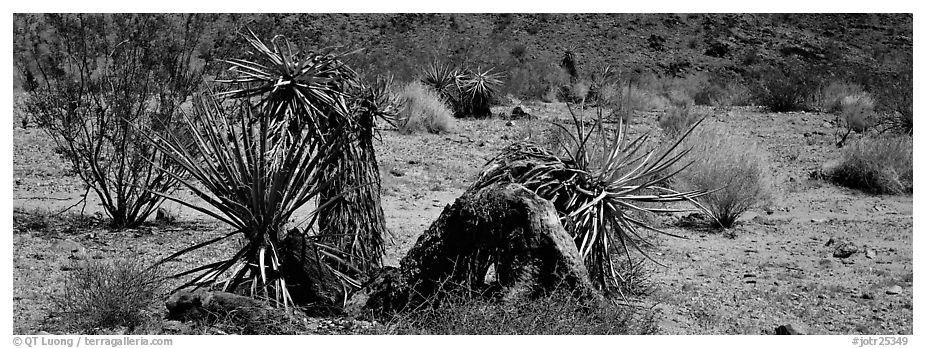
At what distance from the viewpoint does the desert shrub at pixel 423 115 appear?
18250 mm

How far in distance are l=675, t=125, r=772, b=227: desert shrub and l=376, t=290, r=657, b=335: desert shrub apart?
4.99m

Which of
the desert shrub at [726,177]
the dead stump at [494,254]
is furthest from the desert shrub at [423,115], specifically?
the dead stump at [494,254]

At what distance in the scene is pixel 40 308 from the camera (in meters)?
6.88

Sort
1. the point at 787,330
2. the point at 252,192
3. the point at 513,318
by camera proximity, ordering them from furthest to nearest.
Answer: the point at 787,330 < the point at 252,192 < the point at 513,318

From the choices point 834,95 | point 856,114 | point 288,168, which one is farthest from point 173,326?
point 834,95

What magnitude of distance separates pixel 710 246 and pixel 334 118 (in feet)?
16.8

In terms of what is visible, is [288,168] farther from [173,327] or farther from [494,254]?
[494,254]

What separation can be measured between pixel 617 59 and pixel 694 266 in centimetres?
2922

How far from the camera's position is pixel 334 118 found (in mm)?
7238

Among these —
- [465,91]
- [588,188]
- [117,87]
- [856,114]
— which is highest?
[117,87]

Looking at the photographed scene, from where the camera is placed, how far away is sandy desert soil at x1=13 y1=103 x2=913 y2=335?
24.6 feet

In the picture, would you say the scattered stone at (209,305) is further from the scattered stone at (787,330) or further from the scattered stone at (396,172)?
the scattered stone at (396,172)

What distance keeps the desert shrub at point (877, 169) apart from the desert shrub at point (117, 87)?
10146mm

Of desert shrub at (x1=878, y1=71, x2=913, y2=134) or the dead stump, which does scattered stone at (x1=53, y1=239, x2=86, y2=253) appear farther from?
desert shrub at (x1=878, y1=71, x2=913, y2=134)
